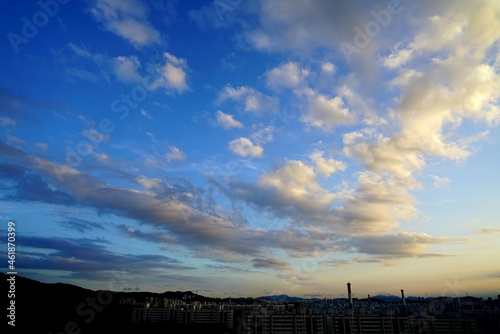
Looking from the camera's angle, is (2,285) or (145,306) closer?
(2,285)

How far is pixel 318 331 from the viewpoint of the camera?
65.1m

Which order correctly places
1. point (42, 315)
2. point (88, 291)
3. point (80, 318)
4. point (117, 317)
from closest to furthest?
point (42, 315) → point (80, 318) → point (117, 317) → point (88, 291)

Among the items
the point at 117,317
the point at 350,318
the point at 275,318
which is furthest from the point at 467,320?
the point at 117,317

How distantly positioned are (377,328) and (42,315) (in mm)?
75280

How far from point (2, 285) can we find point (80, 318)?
19161 millimetres

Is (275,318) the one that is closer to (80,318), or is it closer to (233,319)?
(233,319)

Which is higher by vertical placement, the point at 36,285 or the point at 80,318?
the point at 36,285

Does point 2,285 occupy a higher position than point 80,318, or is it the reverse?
point 2,285

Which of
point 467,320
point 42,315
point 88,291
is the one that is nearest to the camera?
point 467,320

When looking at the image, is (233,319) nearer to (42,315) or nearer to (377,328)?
(377,328)

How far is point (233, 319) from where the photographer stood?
94.8 metres

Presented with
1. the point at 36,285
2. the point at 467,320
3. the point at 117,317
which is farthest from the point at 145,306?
the point at 467,320

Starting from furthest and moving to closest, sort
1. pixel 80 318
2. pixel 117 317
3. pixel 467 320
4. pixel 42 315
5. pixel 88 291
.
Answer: pixel 88 291 < pixel 117 317 < pixel 80 318 < pixel 42 315 < pixel 467 320

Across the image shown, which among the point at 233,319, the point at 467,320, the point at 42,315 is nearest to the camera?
the point at 467,320
